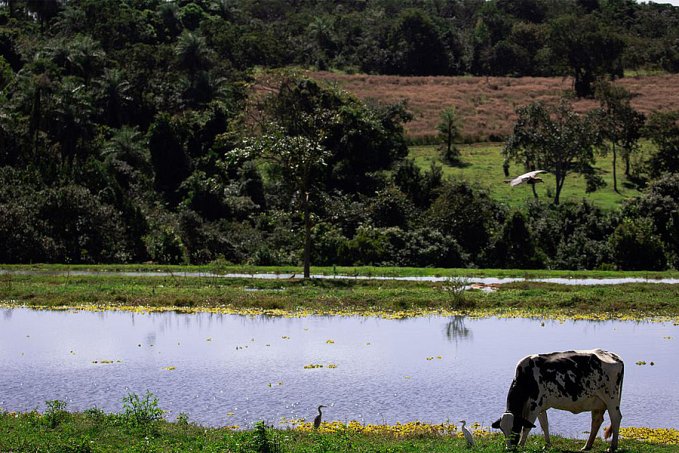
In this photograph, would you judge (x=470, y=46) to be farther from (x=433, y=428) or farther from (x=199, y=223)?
(x=433, y=428)

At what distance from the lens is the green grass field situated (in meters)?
64.4

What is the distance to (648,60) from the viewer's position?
131m

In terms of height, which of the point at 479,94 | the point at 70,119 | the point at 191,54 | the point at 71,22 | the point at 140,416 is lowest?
the point at 140,416

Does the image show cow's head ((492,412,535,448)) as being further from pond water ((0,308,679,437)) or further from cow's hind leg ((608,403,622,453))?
pond water ((0,308,679,437))

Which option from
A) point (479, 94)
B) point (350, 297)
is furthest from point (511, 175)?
point (479, 94)

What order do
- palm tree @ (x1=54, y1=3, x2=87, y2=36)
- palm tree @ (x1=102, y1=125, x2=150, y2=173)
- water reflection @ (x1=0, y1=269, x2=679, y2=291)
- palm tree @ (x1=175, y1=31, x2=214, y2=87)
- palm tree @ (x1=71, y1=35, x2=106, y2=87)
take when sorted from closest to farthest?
water reflection @ (x1=0, y1=269, x2=679, y2=291)
palm tree @ (x1=102, y1=125, x2=150, y2=173)
palm tree @ (x1=71, y1=35, x2=106, y2=87)
palm tree @ (x1=175, y1=31, x2=214, y2=87)
palm tree @ (x1=54, y1=3, x2=87, y2=36)

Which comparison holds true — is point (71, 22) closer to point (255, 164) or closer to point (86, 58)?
point (86, 58)

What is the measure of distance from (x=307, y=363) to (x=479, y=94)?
306ft

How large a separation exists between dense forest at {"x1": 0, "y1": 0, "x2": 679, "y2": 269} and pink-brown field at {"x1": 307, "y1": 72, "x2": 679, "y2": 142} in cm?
625

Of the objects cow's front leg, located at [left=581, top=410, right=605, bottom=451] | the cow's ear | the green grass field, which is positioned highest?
the green grass field

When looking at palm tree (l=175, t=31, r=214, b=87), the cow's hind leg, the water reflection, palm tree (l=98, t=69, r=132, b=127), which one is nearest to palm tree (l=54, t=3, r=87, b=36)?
palm tree (l=175, t=31, r=214, b=87)

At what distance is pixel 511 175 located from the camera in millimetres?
70125

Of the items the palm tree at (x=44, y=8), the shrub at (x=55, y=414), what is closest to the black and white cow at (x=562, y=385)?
the shrub at (x=55, y=414)

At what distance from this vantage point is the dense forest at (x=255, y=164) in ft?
163
